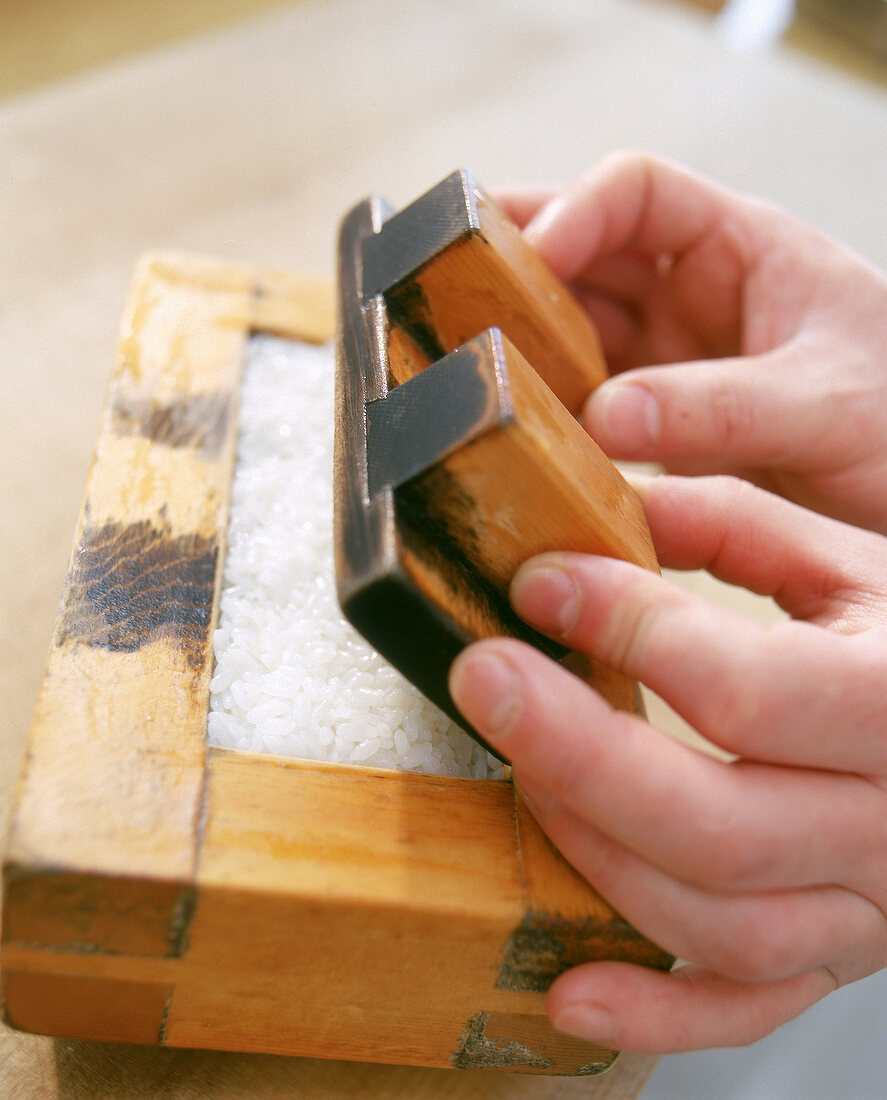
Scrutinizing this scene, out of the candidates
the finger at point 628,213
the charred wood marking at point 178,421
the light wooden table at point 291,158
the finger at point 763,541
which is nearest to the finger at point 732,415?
the finger at point 763,541

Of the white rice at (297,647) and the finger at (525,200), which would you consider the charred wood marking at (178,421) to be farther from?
the finger at (525,200)

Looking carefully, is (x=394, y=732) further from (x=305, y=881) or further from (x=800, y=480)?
(x=800, y=480)

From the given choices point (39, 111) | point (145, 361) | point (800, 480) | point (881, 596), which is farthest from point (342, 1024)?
point (39, 111)

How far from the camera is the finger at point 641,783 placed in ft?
1.91

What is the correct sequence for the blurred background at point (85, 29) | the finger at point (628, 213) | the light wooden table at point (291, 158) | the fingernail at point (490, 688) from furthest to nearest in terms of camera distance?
the blurred background at point (85, 29), the finger at point (628, 213), the light wooden table at point (291, 158), the fingernail at point (490, 688)

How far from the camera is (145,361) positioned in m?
0.95

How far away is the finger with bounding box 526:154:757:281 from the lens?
44.1 inches

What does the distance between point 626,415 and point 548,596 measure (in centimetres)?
36

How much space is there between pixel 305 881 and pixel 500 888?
0.45 ft

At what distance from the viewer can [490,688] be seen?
576 millimetres

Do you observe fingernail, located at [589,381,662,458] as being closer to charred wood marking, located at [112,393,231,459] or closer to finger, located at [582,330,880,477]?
finger, located at [582,330,880,477]

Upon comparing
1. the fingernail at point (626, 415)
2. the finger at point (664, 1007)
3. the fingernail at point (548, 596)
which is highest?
the fingernail at point (626, 415)

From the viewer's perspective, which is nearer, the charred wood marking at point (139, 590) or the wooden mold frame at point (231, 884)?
the wooden mold frame at point (231, 884)

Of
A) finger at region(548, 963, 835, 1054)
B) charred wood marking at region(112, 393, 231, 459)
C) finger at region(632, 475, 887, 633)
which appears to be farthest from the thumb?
finger at region(548, 963, 835, 1054)
